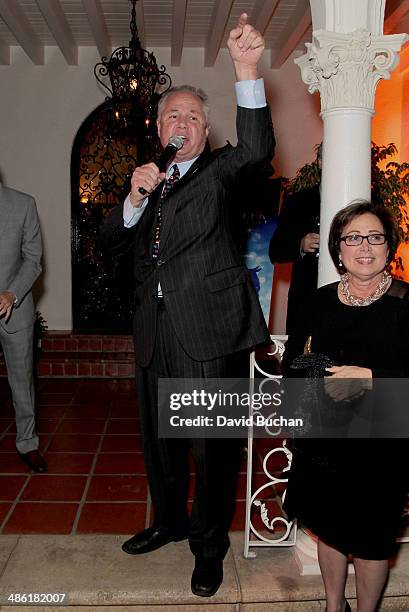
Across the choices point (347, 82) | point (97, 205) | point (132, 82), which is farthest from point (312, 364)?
point (97, 205)

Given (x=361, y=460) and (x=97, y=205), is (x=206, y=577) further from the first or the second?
(x=97, y=205)

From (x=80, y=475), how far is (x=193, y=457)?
4.83 feet

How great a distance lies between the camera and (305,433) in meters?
2.06

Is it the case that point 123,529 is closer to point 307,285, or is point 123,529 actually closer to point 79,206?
point 307,285

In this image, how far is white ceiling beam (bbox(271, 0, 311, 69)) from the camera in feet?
18.1

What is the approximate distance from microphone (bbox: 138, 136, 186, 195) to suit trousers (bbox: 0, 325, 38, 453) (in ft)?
5.61

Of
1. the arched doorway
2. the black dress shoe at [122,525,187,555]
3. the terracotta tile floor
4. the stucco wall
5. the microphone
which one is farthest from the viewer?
the arched doorway

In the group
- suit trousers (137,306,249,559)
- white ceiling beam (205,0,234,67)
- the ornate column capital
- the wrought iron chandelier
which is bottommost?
suit trousers (137,306,249,559)

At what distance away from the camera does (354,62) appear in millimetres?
2367

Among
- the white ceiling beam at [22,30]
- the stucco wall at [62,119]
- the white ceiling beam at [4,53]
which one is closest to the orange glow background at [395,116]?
the stucco wall at [62,119]

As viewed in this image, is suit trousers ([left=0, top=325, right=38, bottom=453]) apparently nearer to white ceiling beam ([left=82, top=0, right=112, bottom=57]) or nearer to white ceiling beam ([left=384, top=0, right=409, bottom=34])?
white ceiling beam ([left=82, top=0, right=112, bottom=57])

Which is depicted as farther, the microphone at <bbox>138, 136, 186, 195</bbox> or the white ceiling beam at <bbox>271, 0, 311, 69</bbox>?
the white ceiling beam at <bbox>271, 0, 311, 69</bbox>

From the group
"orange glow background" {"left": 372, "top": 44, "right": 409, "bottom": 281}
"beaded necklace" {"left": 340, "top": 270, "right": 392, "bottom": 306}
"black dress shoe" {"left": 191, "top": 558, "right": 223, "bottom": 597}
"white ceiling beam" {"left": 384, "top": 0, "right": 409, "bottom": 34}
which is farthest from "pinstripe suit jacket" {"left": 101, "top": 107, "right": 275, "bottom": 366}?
"orange glow background" {"left": 372, "top": 44, "right": 409, "bottom": 281}

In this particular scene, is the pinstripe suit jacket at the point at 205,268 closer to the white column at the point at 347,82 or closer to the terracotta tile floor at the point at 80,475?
the white column at the point at 347,82
